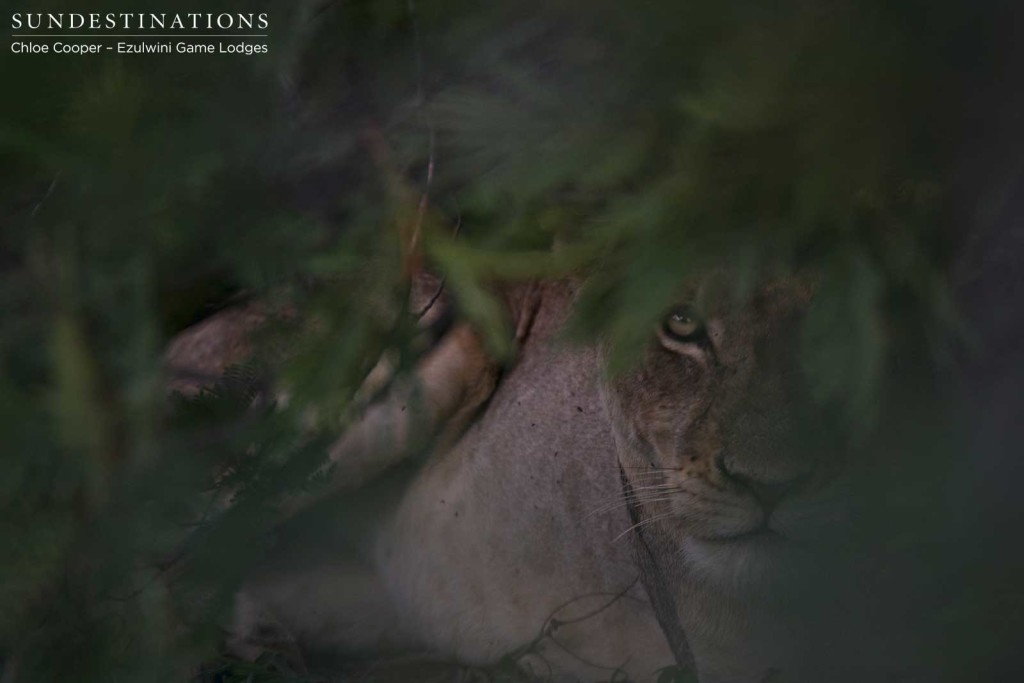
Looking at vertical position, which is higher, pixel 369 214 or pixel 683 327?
pixel 369 214

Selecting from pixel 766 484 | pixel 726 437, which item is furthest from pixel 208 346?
pixel 766 484

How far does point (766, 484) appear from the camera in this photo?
2.04m

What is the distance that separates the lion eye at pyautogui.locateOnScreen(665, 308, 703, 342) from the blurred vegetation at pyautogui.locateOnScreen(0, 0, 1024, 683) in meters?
0.48

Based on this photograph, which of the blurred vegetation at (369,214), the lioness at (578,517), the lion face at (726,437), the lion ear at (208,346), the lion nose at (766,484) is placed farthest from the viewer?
the lion ear at (208,346)

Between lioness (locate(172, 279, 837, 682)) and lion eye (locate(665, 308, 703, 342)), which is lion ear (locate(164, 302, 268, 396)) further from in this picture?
lion eye (locate(665, 308, 703, 342))

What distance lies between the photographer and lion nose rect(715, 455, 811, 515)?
1.97 m

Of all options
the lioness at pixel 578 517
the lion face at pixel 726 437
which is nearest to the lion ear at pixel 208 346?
the lioness at pixel 578 517

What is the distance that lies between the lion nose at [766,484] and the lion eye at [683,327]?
0.25m

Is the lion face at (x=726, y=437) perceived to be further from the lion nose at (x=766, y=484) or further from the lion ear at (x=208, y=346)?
the lion ear at (x=208, y=346)

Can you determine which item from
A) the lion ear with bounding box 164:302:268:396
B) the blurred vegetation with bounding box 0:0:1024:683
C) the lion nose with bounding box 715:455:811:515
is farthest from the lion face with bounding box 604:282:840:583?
the lion ear with bounding box 164:302:268:396

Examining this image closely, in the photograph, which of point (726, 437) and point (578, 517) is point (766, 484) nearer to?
point (726, 437)

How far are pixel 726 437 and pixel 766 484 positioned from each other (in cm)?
13

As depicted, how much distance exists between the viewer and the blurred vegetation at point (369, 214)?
1.18 m

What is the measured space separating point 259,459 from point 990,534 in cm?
119
